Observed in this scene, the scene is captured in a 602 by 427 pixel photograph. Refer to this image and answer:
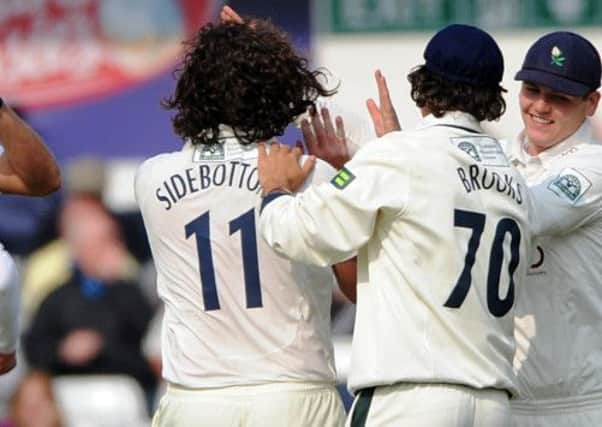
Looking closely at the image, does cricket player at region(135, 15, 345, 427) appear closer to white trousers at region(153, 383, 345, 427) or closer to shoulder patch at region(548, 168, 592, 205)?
white trousers at region(153, 383, 345, 427)

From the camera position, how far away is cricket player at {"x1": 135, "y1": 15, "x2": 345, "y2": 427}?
455 cm

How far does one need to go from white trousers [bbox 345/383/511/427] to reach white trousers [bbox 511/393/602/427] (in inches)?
19.7

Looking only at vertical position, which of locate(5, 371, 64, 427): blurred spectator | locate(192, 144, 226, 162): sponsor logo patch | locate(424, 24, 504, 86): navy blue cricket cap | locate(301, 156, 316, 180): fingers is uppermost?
locate(424, 24, 504, 86): navy blue cricket cap

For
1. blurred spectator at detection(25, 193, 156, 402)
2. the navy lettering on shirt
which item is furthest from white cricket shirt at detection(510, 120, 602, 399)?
blurred spectator at detection(25, 193, 156, 402)

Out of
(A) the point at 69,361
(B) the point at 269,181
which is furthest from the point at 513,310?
(A) the point at 69,361

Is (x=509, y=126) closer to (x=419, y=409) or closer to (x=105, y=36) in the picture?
(x=105, y=36)

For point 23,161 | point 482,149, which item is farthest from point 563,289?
point 23,161

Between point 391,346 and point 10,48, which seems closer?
point 391,346

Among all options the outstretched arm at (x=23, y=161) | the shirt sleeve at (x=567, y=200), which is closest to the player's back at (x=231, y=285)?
the outstretched arm at (x=23, y=161)

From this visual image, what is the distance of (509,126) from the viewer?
8289 mm

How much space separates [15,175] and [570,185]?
1.46 metres

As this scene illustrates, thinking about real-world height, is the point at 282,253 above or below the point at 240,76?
below

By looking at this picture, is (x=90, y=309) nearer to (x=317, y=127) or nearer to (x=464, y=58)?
(x=317, y=127)

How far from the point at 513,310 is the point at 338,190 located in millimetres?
553
